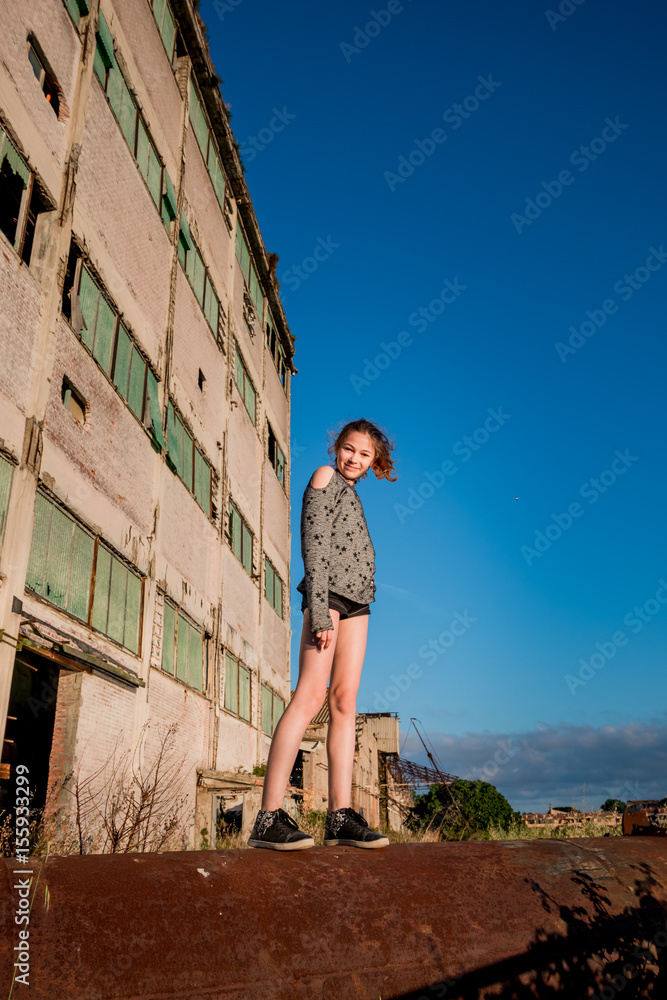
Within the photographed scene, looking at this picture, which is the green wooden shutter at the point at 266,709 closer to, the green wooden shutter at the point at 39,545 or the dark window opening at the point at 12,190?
the green wooden shutter at the point at 39,545

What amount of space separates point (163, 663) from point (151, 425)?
3.64 metres

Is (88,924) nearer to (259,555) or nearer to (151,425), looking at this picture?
(151,425)

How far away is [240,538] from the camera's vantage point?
16.4 metres

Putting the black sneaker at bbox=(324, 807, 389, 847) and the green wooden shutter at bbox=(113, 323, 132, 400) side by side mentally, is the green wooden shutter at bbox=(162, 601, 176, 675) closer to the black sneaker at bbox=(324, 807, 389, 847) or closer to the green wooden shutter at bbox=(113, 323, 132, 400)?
the green wooden shutter at bbox=(113, 323, 132, 400)

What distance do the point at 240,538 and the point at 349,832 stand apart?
13837 millimetres

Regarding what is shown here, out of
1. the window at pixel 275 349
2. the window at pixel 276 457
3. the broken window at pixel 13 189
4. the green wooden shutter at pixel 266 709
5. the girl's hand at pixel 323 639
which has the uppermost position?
the window at pixel 275 349

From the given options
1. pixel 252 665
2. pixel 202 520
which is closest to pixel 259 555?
pixel 252 665

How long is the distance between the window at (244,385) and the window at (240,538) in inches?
125

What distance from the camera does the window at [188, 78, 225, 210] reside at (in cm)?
1521

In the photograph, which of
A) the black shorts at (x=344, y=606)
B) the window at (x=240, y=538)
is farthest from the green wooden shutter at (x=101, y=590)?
the black shorts at (x=344, y=606)

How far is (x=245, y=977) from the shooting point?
1.82 metres

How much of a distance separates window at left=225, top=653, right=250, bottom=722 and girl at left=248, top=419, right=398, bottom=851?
460 inches

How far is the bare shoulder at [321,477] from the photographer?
10.7ft

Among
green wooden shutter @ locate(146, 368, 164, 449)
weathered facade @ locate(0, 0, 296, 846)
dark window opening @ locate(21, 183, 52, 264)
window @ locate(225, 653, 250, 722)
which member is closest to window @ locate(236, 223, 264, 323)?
weathered facade @ locate(0, 0, 296, 846)
